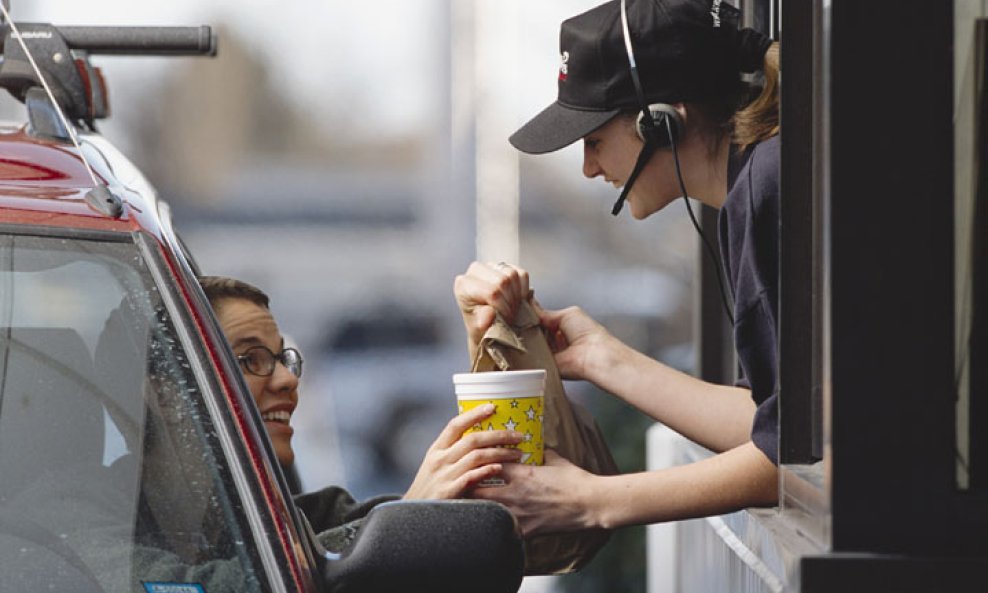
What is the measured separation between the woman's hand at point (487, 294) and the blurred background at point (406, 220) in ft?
28.6

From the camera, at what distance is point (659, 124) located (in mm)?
3154

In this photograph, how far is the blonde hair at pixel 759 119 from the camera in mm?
3119

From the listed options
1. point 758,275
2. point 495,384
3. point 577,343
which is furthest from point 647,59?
point 495,384

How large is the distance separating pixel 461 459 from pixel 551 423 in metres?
0.42

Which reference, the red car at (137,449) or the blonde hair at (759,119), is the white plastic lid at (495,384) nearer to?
the red car at (137,449)

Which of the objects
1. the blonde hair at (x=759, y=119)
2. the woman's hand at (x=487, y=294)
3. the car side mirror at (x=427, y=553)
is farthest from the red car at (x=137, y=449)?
the blonde hair at (x=759, y=119)

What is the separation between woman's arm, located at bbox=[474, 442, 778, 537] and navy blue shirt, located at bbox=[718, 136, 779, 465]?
2.6 inches

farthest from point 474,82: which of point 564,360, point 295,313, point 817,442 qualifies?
point 817,442

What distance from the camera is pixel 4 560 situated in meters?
2.04

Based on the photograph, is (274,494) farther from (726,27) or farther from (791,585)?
(726,27)

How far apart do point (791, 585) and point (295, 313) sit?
10941mm

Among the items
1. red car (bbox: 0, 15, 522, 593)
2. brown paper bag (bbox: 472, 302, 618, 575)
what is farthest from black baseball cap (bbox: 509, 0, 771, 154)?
red car (bbox: 0, 15, 522, 593)

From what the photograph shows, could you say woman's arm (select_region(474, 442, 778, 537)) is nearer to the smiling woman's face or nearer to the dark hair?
the smiling woman's face

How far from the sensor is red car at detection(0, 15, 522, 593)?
6.64 ft
